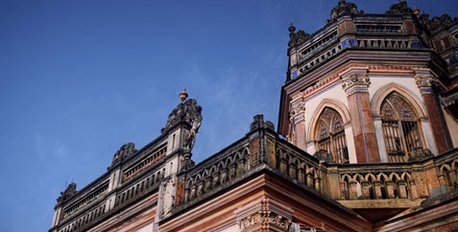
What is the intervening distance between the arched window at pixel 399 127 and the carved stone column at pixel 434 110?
0.50 m

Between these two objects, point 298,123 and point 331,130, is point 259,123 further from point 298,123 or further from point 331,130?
point 298,123

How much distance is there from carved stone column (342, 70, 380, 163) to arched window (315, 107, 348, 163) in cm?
68

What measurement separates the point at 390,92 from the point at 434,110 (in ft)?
4.91

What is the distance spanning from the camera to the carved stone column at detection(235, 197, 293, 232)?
9258 mm

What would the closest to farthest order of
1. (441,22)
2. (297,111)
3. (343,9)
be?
1. (297,111)
2. (343,9)
3. (441,22)

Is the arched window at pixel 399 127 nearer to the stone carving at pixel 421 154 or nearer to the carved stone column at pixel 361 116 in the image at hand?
the carved stone column at pixel 361 116

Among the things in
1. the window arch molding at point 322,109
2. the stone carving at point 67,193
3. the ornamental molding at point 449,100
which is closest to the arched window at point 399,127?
the ornamental molding at point 449,100

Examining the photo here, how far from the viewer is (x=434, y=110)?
50.0 feet

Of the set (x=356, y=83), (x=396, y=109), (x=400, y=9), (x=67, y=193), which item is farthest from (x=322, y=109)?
(x=67, y=193)

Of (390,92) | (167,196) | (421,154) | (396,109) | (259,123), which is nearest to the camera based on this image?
(259,123)

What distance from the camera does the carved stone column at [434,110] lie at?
14.5 meters

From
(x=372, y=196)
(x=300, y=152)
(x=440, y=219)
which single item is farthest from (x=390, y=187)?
(x=300, y=152)

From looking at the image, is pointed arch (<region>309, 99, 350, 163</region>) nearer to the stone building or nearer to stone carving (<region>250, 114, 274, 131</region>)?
the stone building

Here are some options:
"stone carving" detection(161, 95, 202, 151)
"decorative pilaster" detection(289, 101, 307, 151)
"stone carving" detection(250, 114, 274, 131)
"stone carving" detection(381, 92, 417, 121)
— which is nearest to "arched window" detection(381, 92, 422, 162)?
"stone carving" detection(381, 92, 417, 121)
